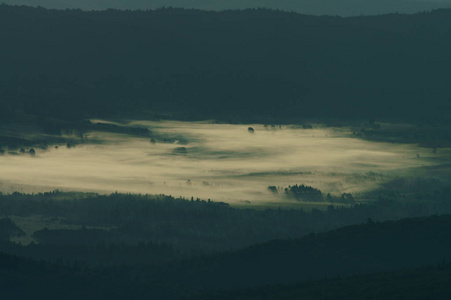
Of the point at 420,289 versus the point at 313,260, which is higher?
the point at 313,260

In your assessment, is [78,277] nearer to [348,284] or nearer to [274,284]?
[274,284]

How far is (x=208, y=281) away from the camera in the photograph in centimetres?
19038

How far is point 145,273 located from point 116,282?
5.23 meters

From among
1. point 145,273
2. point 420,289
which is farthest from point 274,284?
point 420,289

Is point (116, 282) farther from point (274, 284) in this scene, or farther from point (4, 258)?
point (274, 284)

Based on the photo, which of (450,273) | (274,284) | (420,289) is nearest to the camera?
(420,289)

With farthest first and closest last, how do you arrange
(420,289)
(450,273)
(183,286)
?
(183,286) < (450,273) < (420,289)

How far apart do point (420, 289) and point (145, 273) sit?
76.3m

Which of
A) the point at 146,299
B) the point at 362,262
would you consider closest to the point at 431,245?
the point at 362,262

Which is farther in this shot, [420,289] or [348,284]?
[348,284]

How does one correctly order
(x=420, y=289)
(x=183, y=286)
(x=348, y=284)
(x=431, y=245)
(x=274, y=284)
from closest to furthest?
1. (x=420, y=289)
2. (x=348, y=284)
3. (x=274, y=284)
4. (x=183, y=286)
5. (x=431, y=245)

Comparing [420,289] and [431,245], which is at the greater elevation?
[431,245]

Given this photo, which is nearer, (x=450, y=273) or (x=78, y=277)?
(x=450, y=273)

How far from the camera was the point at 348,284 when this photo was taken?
151625mm
